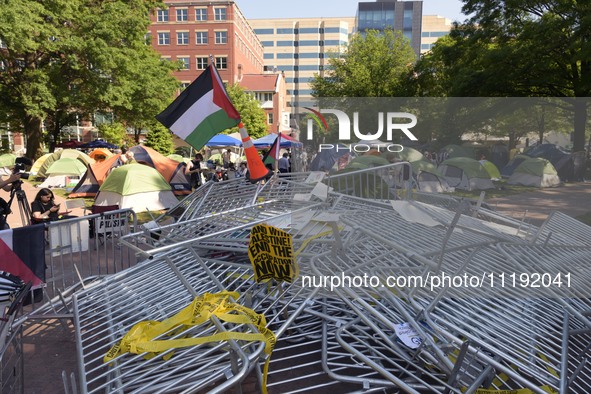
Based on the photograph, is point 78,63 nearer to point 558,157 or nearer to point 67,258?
point 67,258

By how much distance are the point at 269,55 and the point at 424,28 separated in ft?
105

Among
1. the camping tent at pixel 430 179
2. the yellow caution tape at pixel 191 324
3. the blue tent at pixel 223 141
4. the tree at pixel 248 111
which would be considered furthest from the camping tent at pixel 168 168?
the tree at pixel 248 111

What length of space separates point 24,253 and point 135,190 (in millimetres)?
7723

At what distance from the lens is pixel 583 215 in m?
5.12

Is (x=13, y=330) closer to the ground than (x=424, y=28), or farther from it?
closer to the ground

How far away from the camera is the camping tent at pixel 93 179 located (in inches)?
586

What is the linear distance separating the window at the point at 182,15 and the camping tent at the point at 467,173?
6021 cm

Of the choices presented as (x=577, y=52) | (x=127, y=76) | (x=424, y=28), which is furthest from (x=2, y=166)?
(x=424, y=28)

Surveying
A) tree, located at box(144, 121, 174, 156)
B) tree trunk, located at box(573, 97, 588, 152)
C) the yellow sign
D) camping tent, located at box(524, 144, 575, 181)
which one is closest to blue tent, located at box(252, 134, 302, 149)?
tree trunk, located at box(573, 97, 588, 152)

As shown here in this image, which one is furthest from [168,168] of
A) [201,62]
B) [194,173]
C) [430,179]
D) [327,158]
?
[201,62]

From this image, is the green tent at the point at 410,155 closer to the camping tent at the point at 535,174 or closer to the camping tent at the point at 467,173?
the camping tent at the point at 467,173

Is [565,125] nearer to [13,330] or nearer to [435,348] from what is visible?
[435,348]

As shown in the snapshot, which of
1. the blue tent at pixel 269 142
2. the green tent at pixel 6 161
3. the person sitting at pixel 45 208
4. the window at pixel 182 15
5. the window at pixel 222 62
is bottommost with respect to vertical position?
the green tent at pixel 6 161

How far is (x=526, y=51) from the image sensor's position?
42.3 feet
